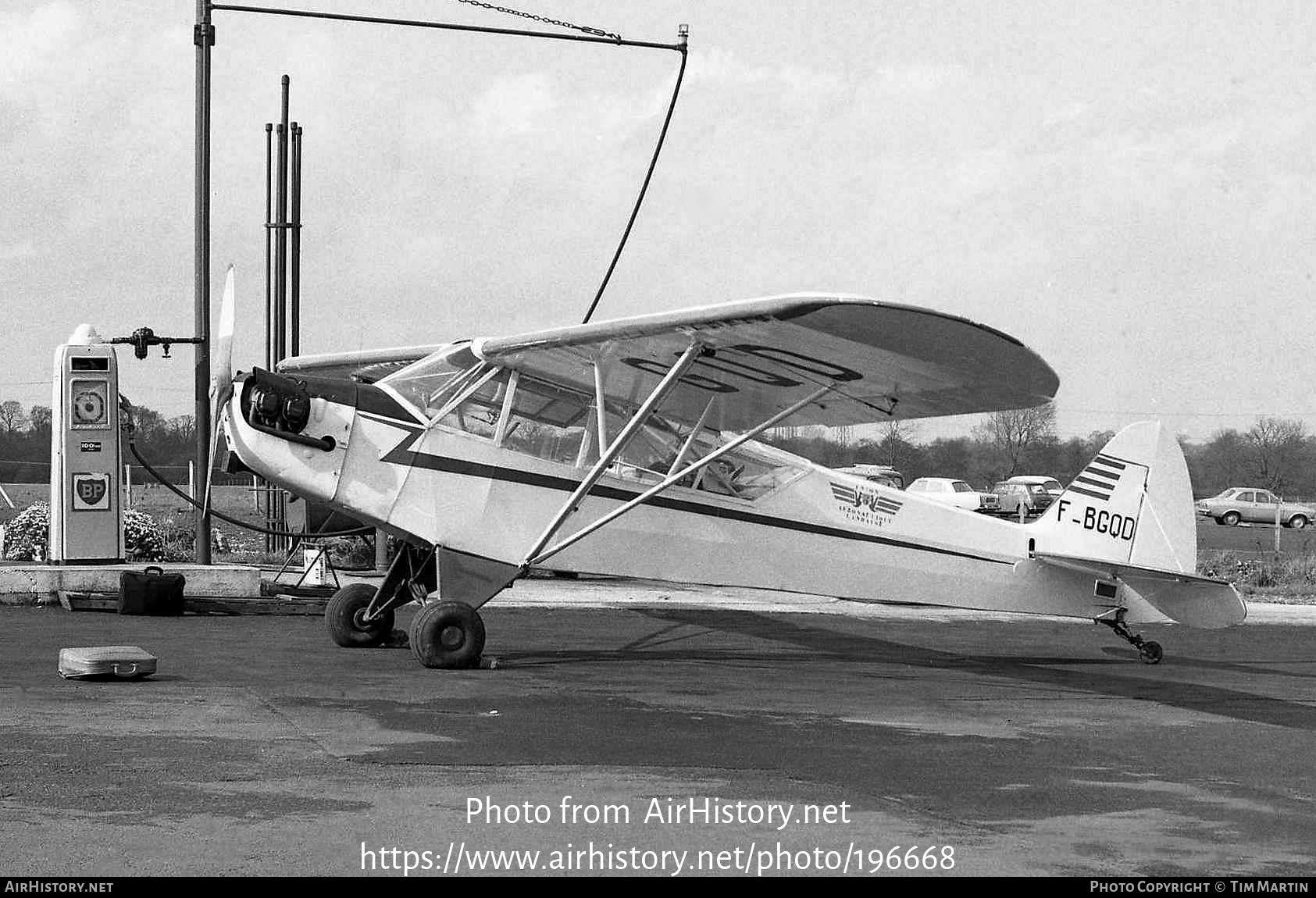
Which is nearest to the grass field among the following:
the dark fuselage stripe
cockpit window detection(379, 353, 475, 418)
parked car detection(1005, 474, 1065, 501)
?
cockpit window detection(379, 353, 475, 418)

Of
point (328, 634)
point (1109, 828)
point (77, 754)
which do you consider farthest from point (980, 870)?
point (328, 634)

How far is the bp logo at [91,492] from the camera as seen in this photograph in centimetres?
1686

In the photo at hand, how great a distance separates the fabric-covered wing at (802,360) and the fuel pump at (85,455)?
725 centimetres

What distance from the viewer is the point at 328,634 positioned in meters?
13.4

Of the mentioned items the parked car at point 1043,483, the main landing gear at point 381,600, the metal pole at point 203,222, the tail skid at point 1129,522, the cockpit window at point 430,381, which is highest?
the metal pole at point 203,222

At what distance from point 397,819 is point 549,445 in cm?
687

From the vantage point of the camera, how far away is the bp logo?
16.9 m

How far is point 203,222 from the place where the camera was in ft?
60.9

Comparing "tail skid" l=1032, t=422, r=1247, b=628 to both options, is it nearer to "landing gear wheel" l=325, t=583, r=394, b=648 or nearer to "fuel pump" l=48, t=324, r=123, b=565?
"landing gear wheel" l=325, t=583, r=394, b=648

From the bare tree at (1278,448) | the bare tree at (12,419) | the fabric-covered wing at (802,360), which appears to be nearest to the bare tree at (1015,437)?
the bare tree at (1278,448)

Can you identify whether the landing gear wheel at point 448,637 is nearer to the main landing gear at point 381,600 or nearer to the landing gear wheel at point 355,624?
the main landing gear at point 381,600

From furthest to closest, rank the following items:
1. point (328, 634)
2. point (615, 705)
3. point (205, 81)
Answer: point (205, 81) → point (328, 634) → point (615, 705)

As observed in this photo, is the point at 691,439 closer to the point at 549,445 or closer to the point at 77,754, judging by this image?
the point at 549,445

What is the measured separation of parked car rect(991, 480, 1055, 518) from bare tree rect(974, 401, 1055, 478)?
18460 millimetres
